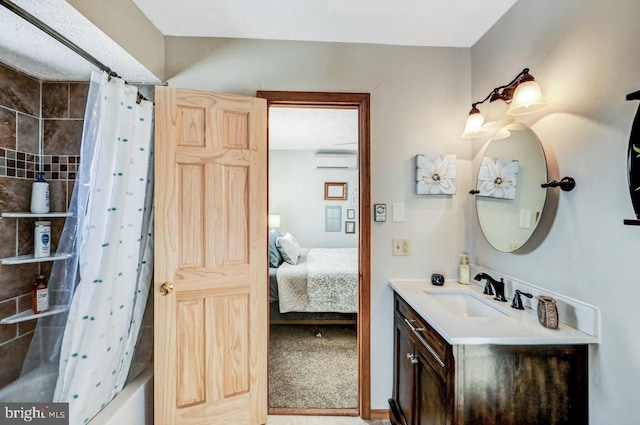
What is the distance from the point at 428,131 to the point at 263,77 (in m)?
1.22

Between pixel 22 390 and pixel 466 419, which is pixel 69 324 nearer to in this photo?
pixel 22 390

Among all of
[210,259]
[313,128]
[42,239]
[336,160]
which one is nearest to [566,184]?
[210,259]

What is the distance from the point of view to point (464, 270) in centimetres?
194


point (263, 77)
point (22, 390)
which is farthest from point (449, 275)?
point (22, 390)

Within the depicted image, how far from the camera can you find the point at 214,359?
1.73 metres

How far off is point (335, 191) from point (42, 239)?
4.39m

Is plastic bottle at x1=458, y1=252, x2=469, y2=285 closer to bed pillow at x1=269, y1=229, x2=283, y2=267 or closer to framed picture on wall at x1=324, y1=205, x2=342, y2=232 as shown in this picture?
bed pillow at x1=269, y1=229, x2=283, y2=267

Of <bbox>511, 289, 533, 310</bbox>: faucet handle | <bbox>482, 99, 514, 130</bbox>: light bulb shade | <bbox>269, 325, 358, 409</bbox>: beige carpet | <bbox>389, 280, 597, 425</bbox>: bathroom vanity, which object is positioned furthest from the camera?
<bbox>269, 325, 358, 409</bbox>: beige carpet

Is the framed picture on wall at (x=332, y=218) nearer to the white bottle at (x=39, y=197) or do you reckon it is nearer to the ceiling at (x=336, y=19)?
the ceiling at (x=336, y=19)

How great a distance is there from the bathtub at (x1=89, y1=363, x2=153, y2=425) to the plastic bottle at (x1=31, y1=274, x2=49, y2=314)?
68 cm

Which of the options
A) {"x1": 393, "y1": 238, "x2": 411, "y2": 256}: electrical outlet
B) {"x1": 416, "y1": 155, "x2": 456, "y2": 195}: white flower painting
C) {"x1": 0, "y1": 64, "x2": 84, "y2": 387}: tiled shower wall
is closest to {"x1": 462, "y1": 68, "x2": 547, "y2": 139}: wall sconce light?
{"x1": 416, "y1": 155, "x2": 456, "y2": 195}: white flower painting

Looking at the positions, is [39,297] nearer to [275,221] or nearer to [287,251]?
[287,251]

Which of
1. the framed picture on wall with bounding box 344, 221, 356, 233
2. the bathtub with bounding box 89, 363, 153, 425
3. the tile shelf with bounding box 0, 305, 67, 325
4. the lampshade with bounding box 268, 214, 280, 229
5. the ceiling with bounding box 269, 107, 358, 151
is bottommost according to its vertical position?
the bathtub with bounding box 89, 363, 153, 425

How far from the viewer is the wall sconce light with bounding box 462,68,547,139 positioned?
1320mm
